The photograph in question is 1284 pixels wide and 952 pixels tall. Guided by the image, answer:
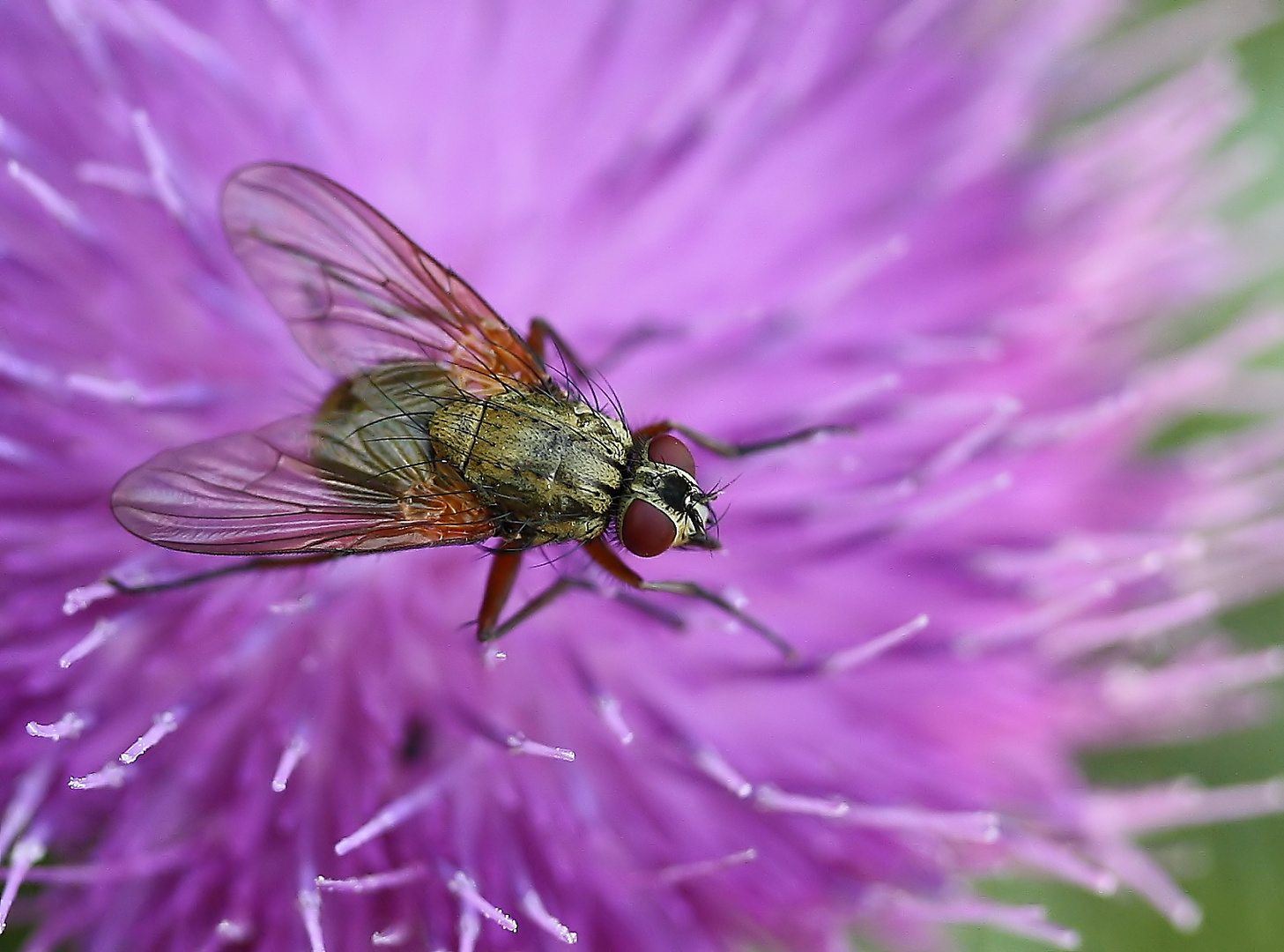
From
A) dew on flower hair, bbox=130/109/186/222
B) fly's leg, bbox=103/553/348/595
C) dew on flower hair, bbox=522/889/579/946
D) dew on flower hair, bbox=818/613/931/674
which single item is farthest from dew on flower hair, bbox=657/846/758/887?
dew on flower hair, bbox=130/109/186/222

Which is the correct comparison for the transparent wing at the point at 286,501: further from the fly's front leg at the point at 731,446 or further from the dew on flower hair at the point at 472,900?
the dew on flower hair at the point at 472,900

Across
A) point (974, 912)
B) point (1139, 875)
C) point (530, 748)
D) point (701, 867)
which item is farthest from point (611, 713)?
point (1139, 875)

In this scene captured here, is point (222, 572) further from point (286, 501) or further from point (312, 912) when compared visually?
point (312, 912)

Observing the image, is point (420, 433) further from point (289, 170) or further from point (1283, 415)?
point (1283, 415)

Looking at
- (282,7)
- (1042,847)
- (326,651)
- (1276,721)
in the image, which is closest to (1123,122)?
(1276,721)

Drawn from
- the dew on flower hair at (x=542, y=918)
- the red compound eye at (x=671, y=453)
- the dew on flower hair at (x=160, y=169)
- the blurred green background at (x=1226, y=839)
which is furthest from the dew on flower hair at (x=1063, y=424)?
the dew on flower hair at (x=160, y=169)

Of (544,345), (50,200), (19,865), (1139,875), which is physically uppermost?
(50,200)

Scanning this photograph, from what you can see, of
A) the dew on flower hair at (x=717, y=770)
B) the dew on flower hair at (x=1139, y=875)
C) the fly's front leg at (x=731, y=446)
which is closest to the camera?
the dew on flower hair at (x=717, y=770)

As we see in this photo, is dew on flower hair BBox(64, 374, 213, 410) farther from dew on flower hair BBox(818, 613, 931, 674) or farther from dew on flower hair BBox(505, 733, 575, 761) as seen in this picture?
dew on flower hair BBox(818, 613, 931, 674)
